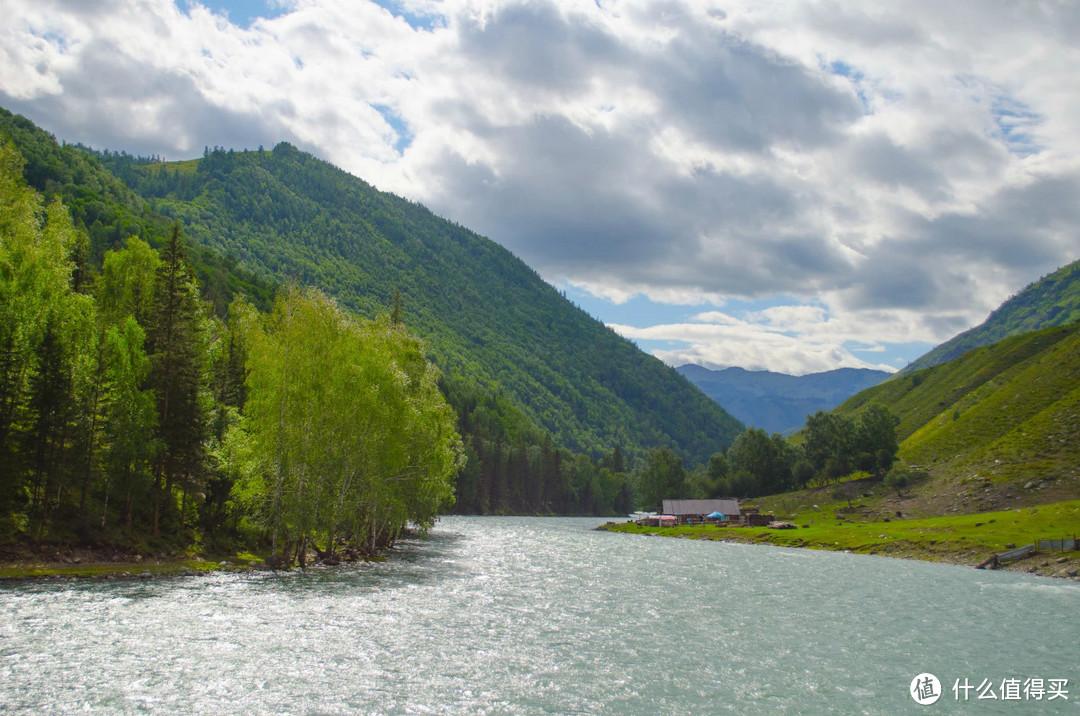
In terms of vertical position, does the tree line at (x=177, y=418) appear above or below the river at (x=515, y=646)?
above

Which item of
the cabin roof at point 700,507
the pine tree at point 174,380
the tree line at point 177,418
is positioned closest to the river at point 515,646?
the tree line at point 177,418

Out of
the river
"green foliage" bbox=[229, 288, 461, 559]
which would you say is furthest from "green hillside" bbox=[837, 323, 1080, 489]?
"green foliage" bbox=[229, 288, 461, 559]

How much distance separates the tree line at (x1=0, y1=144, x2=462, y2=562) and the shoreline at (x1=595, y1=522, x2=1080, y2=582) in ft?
222

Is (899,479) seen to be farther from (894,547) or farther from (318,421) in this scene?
(318,421)

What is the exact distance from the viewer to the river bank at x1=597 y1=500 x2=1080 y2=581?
8044 centimetres

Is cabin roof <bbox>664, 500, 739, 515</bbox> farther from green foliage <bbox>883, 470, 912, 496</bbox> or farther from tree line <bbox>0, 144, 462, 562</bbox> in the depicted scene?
tree line <bbox>0, 144, 462, 562</bbox>

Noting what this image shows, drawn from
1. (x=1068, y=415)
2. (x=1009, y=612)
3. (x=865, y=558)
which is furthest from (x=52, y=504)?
(x=1068, y=415)

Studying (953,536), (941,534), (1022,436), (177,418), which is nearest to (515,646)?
(177,418)

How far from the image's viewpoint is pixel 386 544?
287 ft

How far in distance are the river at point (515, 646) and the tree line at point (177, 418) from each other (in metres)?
9.54

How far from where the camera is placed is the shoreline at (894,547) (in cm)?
7688

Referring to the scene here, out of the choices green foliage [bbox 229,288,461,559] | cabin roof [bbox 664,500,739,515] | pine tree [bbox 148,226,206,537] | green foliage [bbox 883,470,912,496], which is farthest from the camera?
cabin roof [bbox 664,500,739,515]

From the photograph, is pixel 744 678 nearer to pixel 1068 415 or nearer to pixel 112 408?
pixel 112 408

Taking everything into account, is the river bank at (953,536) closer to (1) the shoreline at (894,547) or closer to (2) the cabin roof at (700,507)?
(1) the shoreline at (894,547)
